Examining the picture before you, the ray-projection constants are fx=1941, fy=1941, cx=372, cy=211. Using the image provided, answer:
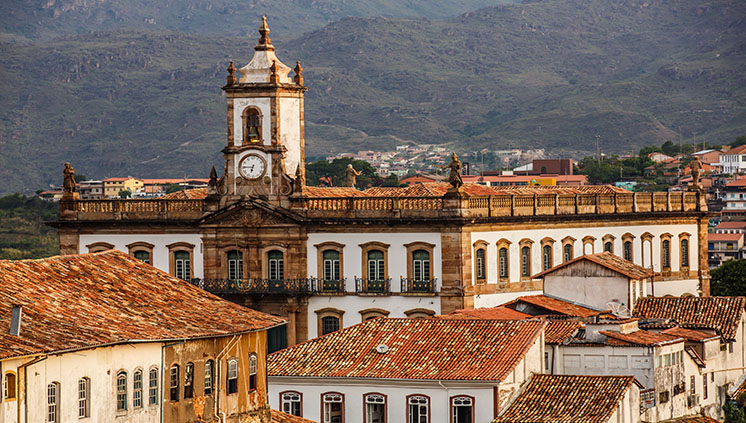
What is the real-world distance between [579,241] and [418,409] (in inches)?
1280

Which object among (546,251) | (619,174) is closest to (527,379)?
(546,251)

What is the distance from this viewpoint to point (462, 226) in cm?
7994

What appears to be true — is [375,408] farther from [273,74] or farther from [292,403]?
[273,74]

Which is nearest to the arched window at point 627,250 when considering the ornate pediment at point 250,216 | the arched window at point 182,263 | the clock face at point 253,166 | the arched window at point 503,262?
the arched window at point 503,262

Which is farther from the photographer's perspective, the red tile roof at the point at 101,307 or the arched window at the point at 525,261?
the arched window at the point at 525,261

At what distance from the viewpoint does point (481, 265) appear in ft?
267

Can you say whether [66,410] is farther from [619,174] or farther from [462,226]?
[619,174]

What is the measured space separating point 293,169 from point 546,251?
1175cm

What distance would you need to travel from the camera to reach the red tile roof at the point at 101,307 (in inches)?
1574

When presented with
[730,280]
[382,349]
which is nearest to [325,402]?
[382,349]

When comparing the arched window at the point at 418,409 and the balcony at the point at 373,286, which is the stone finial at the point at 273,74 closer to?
the balcony at the point at 373,286

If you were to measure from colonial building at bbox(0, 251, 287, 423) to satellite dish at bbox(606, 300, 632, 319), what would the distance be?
2313cm

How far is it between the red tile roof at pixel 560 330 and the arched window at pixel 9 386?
27.4 metres

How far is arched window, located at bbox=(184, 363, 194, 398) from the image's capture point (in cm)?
4475
